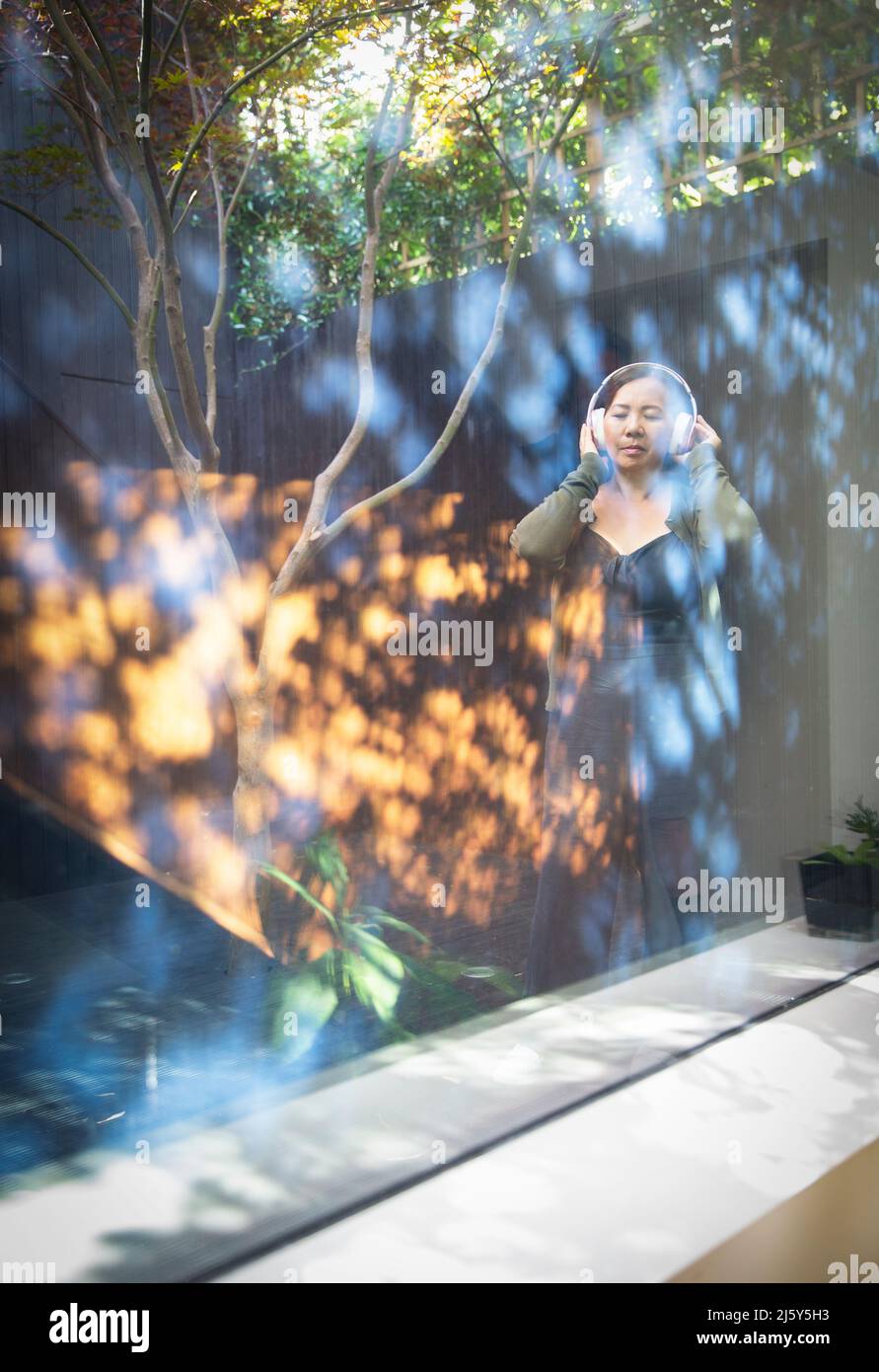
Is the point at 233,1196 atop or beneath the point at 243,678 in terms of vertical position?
beneath

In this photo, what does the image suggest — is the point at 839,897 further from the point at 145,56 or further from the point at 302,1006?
the point at 145,56

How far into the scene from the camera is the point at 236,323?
237 cm

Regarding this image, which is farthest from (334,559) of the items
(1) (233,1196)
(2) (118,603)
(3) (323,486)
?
(1) (233,1196)

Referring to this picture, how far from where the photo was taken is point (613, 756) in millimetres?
3021

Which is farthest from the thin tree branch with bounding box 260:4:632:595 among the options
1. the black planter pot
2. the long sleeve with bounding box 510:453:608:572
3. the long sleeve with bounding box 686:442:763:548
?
the black planter pot

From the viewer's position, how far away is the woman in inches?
116

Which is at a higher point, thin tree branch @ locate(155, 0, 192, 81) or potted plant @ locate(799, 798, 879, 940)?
thin tree branch @ locate(155, 0, 192, 81)

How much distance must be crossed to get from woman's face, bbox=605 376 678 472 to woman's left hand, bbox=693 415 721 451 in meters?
0.10

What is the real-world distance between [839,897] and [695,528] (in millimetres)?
1337

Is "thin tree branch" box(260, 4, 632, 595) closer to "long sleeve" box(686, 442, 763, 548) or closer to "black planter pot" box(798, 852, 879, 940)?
"long sleeve" box(686, 442, 763, 548)

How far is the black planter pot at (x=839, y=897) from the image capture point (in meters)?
3.70
